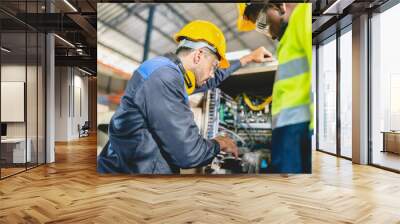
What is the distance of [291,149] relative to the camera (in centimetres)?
636

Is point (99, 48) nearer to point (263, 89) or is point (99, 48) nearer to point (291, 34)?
point (263, 89)

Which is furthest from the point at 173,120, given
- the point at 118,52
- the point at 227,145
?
the point at 118,52

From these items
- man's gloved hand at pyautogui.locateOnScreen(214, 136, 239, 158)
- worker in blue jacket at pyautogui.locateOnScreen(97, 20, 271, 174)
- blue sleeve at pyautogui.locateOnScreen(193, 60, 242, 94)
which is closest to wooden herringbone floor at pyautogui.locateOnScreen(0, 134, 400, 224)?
worker in blue jacket at pyautogui.locateOnScreen(97, 20, 271, 174)

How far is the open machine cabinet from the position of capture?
249 inches

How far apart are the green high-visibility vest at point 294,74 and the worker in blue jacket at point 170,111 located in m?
0.38

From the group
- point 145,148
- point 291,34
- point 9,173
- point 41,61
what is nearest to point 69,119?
point 41,61

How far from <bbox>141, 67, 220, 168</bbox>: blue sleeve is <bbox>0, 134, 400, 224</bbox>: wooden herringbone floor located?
16.2 inches

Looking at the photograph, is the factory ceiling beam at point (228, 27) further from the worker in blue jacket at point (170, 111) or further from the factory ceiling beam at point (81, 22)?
the factory ceiling beam at point (81, 22)

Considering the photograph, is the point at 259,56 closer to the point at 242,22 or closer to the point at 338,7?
the point at 242,22

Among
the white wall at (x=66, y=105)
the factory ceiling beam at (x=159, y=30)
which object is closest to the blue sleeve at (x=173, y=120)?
the factory ceiling beam at (x=159, y=30)

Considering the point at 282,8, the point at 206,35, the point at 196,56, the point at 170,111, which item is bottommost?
the point at 170,111

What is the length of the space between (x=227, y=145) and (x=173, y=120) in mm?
1012

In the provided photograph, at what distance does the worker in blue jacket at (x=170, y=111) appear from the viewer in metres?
6.09

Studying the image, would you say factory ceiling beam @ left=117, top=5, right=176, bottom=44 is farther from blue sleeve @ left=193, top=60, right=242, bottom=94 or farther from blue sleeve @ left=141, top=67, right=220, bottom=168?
blue sleeve @ left=193, top=60, right=242, bottom=94
